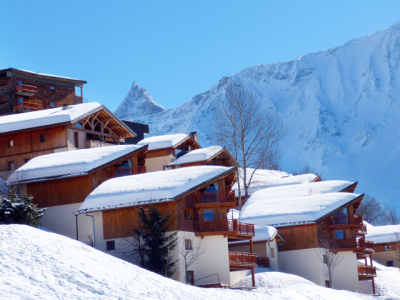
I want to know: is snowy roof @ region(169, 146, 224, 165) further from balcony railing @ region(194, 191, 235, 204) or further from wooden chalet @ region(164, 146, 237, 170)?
balcony railing @ region(194, 191, 235, 204)

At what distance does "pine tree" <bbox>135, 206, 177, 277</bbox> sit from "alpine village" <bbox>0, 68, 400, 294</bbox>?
2.1 inches

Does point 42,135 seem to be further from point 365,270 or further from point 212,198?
point 365,270

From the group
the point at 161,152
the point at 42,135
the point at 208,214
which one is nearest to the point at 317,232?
the point at 208,214

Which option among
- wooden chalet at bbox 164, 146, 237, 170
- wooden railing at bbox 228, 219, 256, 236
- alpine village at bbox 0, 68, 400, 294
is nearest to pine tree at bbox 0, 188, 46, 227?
alpine village at bbox 0, 68, 400, 294

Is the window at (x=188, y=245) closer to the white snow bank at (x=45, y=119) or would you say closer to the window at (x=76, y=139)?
the white snow bank at (x=45, y=119)

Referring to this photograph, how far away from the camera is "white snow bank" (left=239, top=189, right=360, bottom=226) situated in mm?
45969

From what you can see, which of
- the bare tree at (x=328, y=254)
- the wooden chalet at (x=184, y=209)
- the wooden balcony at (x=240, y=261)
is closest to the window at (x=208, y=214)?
the wooden chalet at (x=184, y=209)

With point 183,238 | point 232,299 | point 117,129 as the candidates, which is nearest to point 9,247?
point 232,299

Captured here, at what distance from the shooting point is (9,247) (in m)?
21.5

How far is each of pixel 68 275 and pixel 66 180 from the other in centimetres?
2163

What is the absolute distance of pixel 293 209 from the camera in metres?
47.5

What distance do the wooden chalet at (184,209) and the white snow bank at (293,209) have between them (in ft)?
34.0

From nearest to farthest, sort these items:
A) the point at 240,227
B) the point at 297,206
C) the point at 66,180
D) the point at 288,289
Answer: the point at 288,289, the point at 240,227, the point at 66,180, the point at 297,206

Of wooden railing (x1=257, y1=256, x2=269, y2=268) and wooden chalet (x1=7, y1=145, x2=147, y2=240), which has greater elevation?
wooden chalet (x1=7, y1=145, x2=147, y2=240)
